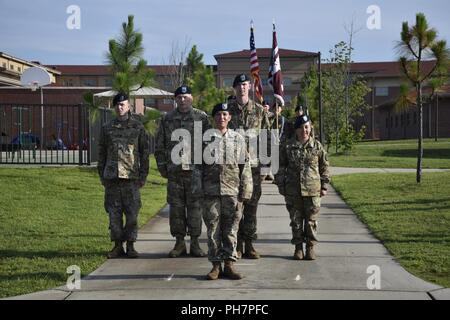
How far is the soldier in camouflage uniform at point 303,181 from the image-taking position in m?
7.45

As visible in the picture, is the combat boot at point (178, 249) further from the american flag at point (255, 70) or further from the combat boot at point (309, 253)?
the american flag at point (255, 70)

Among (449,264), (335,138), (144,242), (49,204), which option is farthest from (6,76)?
(449,264)

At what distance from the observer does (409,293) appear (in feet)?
19.0

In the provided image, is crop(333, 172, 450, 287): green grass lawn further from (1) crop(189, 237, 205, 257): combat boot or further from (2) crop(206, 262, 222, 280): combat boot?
(1) crop(189, 237, 205, 257): combat boot

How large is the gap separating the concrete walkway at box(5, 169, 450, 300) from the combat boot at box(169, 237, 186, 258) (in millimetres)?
129

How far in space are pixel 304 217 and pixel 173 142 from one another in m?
1.85

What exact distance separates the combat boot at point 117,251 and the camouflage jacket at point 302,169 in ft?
6.88

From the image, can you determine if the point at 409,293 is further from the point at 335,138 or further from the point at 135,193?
the point at 335,138

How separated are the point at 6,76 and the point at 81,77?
44625mm

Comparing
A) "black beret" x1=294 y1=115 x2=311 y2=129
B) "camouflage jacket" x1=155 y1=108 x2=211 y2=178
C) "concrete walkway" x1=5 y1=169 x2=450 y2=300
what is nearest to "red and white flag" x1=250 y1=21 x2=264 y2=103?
"concrete walkway" x1=5 y1=169 x2=450 y2=300

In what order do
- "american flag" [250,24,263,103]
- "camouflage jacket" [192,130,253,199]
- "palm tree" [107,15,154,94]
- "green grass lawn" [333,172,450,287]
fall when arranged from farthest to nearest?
"palm tree" [107,15,154,94] < "american flag" [250,24,263,103] < "green grass lawn" [333,172,450,287] < "camouflage jacket" [192,130,253,199]

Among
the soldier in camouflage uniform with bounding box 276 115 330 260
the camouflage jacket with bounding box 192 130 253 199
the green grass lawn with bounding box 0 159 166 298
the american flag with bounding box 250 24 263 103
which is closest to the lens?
the camouflage jacket with bounding box 192 130 253 199

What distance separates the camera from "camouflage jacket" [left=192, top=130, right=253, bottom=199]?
6473 millimetres

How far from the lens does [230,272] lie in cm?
640
